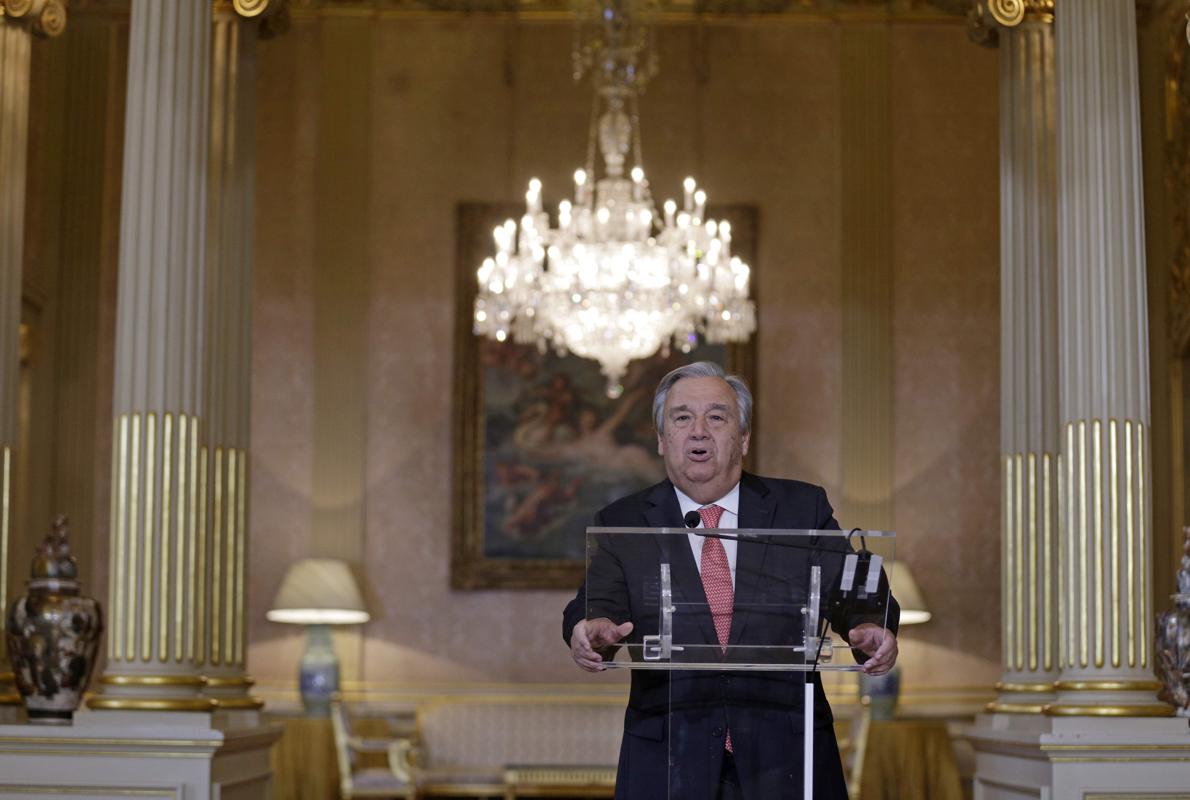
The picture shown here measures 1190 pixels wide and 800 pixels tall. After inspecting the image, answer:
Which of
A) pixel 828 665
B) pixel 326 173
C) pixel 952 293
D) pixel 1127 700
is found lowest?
pixel 1127 700

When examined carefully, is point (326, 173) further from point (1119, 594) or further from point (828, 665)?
point (828, 665)

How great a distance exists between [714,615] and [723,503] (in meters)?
0.35

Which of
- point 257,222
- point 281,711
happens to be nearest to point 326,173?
point 257,222

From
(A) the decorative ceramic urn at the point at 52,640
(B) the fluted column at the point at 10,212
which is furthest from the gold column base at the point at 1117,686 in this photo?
(B) the fluted column at the point at 10,212

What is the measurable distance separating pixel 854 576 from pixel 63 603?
12.8 ft

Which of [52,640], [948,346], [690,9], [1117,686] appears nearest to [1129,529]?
[1117,686]

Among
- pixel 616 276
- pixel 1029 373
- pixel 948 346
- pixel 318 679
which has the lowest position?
pixel 318 679

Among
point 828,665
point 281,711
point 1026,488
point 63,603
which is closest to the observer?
point 828,665

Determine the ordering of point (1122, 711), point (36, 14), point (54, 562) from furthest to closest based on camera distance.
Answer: point (36, 14), point (54, 562), point (1122, 711)

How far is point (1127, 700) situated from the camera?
583cm

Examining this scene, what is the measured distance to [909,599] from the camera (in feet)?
34.0

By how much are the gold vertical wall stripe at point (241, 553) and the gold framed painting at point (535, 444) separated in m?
4.12

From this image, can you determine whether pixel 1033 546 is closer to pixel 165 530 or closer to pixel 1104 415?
pixel 1104 415

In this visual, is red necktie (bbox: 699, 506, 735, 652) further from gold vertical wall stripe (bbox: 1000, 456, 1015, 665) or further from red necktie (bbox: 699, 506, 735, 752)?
gold vertical wall stripe (bbox: 1000, 456, 1015, 665)
